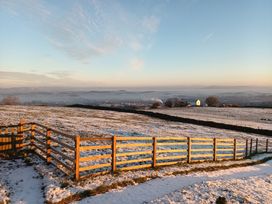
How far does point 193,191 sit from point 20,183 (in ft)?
23.3

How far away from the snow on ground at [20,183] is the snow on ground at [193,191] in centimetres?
203

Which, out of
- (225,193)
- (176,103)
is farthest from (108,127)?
(176,103)

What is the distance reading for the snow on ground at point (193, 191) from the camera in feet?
33.7

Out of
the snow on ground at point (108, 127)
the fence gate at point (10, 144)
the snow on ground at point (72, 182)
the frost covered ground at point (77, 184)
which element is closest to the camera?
the frost covered ground at point (77, 184)

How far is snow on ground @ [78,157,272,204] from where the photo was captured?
1027 cm

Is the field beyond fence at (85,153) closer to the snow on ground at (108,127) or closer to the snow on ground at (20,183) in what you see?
the snow on ground at (20,183)

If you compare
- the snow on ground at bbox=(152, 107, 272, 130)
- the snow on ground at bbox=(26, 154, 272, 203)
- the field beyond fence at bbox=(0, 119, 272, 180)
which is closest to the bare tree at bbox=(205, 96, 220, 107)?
the snow on ground at bbox=(152, 107, 272, 130)

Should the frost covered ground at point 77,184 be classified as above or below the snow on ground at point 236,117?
above

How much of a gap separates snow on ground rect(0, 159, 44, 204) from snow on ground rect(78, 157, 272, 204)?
203 cm

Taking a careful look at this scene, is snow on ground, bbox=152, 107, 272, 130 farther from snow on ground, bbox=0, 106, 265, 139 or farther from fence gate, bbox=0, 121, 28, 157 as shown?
fence gate, bbox=0, 121, 28, 157

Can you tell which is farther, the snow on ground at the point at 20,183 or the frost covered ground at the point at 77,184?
the frost covered ground at the point at 77,184

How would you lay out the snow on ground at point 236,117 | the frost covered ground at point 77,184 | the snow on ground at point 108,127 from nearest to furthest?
the frost covered ground at point 77,184 → the snow on ground at point 108,127 → the snow on ground at point 236,117

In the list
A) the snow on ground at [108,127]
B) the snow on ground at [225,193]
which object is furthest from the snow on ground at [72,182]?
the snow on ground at [108,127]

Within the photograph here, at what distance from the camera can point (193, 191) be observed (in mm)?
11312
